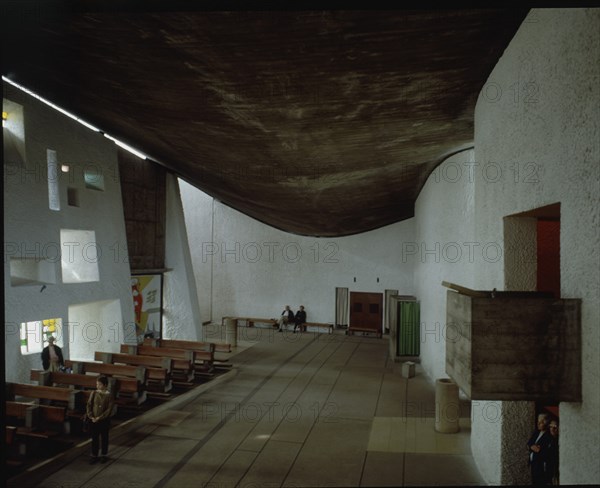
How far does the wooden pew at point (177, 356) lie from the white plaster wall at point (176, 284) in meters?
3.38

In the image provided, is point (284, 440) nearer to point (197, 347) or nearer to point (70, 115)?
point (197, 347)

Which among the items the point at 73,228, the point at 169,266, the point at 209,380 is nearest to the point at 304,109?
the point at 73,228

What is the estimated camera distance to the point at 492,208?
19.6ft

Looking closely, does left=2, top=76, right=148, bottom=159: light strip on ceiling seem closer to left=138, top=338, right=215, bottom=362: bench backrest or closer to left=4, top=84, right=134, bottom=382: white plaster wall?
left=4, top=84, right=134, bottom=382: white plaster wall

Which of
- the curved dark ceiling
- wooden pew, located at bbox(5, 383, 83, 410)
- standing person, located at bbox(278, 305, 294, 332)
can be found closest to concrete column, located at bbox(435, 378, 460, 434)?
the curved dark ceiling

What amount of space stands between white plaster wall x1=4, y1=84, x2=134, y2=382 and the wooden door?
10.2 meters

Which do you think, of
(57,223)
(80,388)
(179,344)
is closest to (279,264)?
(179,344)

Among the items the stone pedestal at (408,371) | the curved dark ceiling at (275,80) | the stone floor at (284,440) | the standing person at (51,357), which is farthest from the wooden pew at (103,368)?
the stone pedestal at (408,371)

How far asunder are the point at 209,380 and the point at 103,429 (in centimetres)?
471

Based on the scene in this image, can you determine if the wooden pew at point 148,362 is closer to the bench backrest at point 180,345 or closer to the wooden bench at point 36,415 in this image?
the bench backrest at point 180,345

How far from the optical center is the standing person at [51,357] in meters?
9.09

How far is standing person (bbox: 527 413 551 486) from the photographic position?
179 inches

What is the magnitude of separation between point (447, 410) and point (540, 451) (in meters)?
3.78

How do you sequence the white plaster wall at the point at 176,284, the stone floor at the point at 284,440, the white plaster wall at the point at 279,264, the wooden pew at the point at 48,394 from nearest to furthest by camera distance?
the stone floor at the point at 284,440, the wooden pew at the point at 48,394, the white plaster wall at the point at 176,284, the white plaster wall at the point at 279,264
